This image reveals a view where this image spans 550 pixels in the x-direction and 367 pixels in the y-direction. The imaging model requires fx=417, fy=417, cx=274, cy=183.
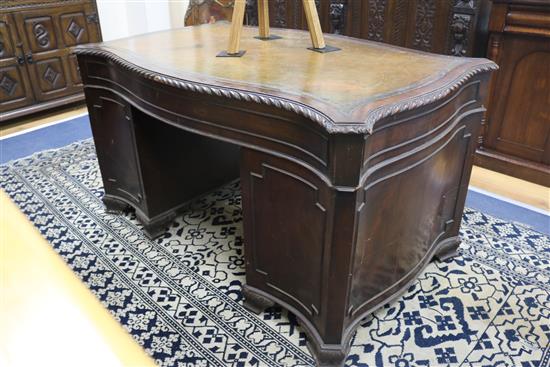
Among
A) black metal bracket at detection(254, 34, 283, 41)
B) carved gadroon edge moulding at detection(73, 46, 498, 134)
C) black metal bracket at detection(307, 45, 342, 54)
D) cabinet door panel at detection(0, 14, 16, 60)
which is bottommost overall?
cabinet door panel at detection(0, 14, 16, 60)

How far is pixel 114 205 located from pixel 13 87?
1809 millimetres

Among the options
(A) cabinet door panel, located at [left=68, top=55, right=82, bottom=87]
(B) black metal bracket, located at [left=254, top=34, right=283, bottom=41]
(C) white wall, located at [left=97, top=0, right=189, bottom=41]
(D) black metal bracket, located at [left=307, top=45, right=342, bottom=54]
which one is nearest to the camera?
(D) black metal bracket, located at [left=307, top=45, right=342, bottom=54]

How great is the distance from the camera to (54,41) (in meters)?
3.37

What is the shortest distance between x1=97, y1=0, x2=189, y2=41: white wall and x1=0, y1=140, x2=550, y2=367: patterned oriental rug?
89.8 inches

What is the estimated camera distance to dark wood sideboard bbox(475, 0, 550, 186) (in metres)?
2.22

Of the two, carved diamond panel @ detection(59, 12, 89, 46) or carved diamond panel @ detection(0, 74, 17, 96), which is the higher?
carved diamond panel @ detection(59, 12, 89, 46)

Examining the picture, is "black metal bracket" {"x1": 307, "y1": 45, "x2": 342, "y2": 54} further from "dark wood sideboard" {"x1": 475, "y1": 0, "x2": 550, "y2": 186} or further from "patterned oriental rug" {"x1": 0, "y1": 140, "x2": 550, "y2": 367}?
"dark wood sideboard" {"x1": 475, "y1": 0, "x2": 550, "y2": 186}

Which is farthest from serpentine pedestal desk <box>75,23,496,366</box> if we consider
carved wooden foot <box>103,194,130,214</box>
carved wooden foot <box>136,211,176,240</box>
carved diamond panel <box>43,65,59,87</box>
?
carved diamond panel <box>43,65,59,87</box>

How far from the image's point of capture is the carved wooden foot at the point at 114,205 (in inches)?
85.9

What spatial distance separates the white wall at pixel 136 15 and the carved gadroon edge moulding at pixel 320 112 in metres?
2.80

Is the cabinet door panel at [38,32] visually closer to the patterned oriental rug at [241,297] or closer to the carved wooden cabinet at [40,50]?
the carved wooden cabinet at [40,50]

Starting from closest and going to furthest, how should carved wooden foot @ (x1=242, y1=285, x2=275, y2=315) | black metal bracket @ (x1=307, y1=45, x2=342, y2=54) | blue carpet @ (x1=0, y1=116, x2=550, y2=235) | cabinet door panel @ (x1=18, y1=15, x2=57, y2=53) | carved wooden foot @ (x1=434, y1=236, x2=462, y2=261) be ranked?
carved wooden foot @ (x1=242, y1=285, x2=275, y2=315), black metal bracket @ (x1=307, y1=45, x2=342, y2=54), carved wooden foot @ (x1=434, y1=236, x2=462, y2=261), blue carpet @ (x1=0, y1=116, x2=550, y2=235), cabinet door panel @ (x1=18, y1=15, x2=57, y2=53)

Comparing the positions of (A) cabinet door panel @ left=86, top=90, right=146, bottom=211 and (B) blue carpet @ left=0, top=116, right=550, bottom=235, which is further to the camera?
(B) blue carpet @ left=0, top=116, right=550, bottom=235

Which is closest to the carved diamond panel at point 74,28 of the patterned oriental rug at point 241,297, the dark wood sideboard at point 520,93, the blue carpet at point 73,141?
the blue carpet at point 73,141
